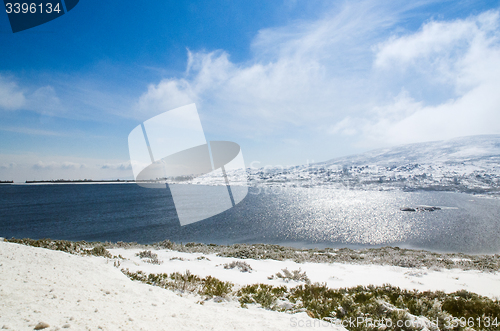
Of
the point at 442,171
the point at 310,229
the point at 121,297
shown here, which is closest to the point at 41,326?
the point at 121,297

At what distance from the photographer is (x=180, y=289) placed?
6895 mm

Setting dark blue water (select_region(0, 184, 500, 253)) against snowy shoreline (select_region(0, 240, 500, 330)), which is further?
dark blue water (select_region(0, 184, 500, 253))

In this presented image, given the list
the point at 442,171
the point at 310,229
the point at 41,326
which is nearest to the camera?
the point at 41,326

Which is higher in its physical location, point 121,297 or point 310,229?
point 121,297

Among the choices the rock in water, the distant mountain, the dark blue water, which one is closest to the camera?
the rock in water

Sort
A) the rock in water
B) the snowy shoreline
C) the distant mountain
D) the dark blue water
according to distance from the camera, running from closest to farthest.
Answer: the rock in water, the snowy shoreline, the dark blue water, the distant mountain

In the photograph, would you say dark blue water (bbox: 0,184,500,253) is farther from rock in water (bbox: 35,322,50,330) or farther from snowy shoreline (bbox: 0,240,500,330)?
rock in water (bbox: 35,322,50,330)

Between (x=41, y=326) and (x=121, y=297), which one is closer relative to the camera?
(x=41, y=326)

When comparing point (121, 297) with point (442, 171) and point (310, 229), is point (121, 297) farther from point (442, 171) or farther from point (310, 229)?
point (442, 171)

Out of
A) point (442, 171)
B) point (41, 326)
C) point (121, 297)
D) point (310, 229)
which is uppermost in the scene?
→ point (41, 326)

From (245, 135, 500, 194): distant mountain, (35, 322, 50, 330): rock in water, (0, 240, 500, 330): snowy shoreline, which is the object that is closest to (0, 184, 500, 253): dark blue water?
(0, 240, 500, 330): snowy shoreline

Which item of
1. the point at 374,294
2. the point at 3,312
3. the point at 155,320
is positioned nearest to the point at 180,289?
the point at 155,320

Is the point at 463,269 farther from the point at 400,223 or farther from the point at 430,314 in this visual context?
the point at 400,223

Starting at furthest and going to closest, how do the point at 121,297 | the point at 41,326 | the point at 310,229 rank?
the point at 310,229
the point at 121,297
the point at 41,326
